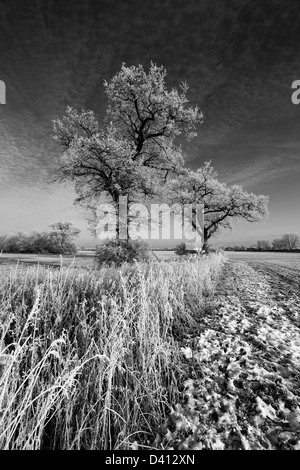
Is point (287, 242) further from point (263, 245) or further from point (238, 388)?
point (238, 388)

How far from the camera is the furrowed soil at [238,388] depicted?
1953 millimetres

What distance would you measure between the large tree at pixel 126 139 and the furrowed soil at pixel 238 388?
550 inches

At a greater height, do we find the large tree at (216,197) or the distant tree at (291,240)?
the large tree at (216,197)

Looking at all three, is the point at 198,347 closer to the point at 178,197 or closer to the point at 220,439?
the point at 220,439

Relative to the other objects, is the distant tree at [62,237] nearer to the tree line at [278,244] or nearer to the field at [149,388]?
the field at [149,388]

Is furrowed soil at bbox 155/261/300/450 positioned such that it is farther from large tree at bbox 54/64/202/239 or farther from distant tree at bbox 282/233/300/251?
distant tree at bbox 282/233/300/251

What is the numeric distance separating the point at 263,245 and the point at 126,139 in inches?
2482

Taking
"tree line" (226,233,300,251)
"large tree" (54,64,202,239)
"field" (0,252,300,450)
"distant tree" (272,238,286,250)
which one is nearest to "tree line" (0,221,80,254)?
"large tree" (54,64,202,239)

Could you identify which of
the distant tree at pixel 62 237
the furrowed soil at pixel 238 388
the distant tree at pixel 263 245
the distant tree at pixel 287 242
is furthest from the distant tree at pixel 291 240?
the furrowed soil at pixel 238 388

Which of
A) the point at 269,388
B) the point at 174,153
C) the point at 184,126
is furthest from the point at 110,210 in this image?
the point at 269,388

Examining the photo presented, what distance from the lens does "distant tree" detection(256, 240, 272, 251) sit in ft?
216

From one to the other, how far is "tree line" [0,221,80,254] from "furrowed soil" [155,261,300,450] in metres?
38.6

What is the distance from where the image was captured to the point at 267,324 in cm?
448
